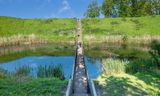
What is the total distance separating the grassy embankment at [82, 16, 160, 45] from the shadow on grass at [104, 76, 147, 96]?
31.5m

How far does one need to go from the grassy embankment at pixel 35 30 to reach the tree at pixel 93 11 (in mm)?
28469

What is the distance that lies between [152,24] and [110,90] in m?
48.1

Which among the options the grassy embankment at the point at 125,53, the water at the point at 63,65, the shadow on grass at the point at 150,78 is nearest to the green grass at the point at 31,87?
the grassy embankment at the point at 125,53

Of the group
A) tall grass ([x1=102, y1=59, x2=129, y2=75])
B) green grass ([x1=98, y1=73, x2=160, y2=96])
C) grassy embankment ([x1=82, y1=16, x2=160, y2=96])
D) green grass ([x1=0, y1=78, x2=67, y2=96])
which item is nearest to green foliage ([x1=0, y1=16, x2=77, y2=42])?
grassy embankment ([x1=82, y1=16, x2=160, y2=96])

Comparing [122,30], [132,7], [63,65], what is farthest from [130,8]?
[63,65]

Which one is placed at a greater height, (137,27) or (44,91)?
(137,27)

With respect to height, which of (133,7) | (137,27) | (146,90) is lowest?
(146,90)

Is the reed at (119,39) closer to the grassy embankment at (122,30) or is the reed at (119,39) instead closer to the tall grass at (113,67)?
the grassy embankment at (122,30)

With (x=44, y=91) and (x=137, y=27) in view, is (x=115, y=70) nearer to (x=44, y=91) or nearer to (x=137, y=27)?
(x=44, y=91)

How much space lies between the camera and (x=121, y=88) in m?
14.8

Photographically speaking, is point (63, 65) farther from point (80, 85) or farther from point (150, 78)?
point (80, 85)

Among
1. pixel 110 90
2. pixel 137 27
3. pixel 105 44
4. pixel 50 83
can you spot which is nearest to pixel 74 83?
pixel 50 83

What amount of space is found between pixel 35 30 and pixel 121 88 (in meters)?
46.2

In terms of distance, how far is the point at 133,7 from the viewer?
82938mm
